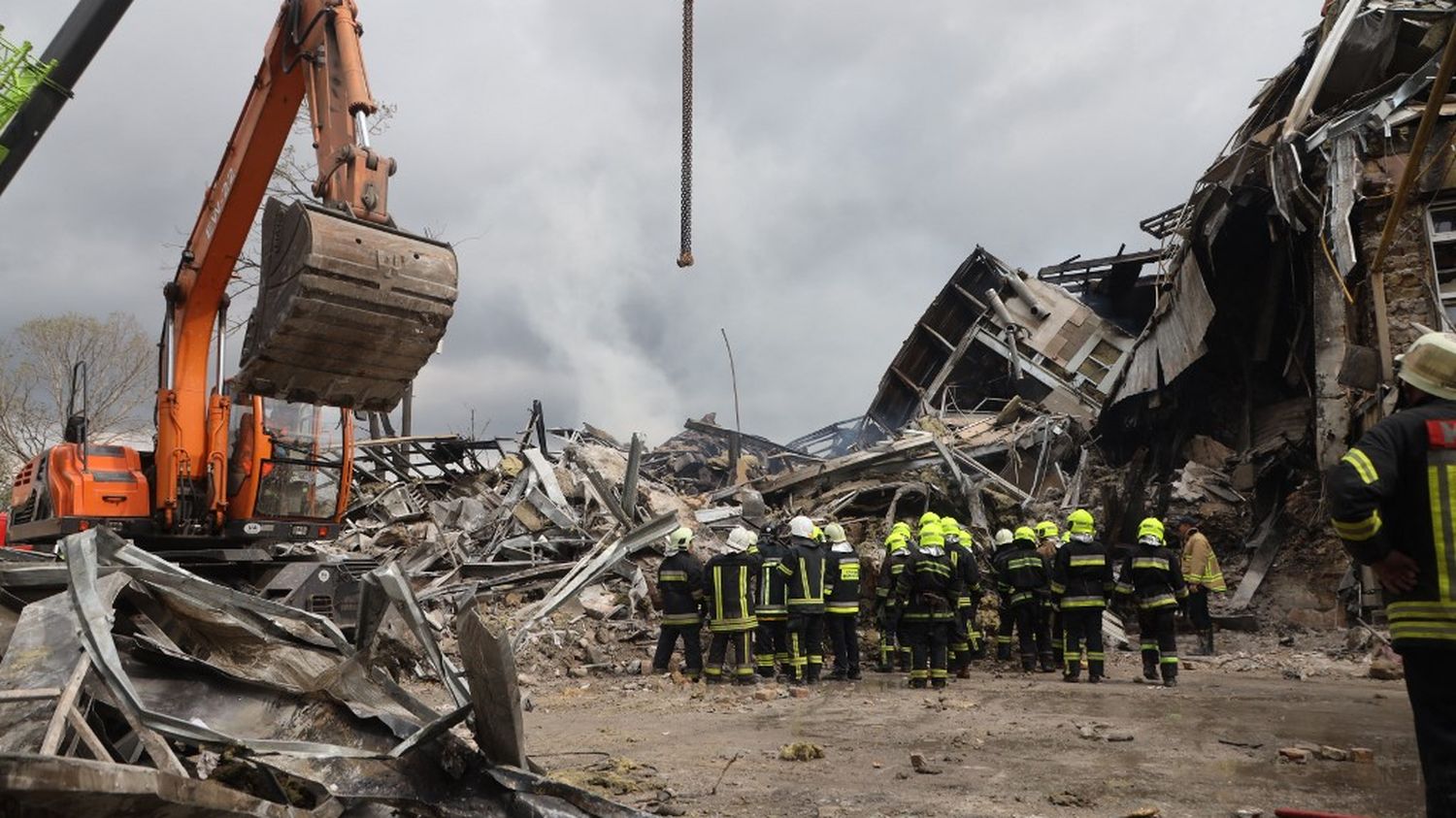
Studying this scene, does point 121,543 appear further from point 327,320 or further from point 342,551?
point 342,551

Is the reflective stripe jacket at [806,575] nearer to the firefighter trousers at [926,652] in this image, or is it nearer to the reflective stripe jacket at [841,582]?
the reflective stripe jacket at [841,582]

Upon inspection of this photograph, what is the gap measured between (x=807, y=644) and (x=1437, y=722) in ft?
24.4

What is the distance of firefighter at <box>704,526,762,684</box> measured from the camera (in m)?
10.4

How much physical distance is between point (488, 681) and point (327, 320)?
3535mm

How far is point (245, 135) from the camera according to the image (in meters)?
7.96

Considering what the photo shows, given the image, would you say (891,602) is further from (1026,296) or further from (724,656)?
(1026,296)

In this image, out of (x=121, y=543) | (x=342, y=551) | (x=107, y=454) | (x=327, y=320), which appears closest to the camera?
(x=121, y=543)

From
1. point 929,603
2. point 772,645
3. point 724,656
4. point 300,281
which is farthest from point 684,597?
point 300,281

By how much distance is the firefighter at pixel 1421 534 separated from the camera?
328cm

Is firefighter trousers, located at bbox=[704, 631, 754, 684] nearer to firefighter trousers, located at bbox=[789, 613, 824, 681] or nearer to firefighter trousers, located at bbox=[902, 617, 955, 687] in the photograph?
firefighter trousers, located at bbox=[789, 613, 824, 681]

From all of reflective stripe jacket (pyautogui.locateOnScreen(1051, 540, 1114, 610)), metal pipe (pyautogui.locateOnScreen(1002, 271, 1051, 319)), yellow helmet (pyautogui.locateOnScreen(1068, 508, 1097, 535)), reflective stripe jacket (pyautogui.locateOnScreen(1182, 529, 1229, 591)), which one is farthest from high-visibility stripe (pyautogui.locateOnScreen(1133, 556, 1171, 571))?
metal pipe (pyautogui.locateOnScreen(1002, 271, 1051, 319))

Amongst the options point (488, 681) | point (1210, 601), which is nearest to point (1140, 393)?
point (1210, 601)

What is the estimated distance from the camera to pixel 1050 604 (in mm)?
11242

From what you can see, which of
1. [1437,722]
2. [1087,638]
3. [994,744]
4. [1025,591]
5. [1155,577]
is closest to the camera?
[1437,722]
